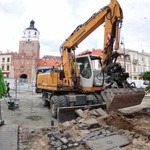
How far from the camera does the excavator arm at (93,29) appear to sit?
1058 centimetres

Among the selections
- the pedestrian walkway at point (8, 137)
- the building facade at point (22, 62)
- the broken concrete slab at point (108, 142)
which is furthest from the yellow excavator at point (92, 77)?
the building facade at point (22, 62)

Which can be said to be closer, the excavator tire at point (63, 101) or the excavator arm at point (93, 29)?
the excavator arm at point (93, 29)

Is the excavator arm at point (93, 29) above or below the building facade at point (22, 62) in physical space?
below

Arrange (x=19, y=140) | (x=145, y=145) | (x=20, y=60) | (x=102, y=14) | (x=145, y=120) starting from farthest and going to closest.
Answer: (x=20, y=60) < (x=102, y=14) < (x=145, y=120) < (x=19, y=140) < (x=145, y=145)

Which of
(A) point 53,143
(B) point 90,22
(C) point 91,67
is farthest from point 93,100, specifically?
(A) point 53,143

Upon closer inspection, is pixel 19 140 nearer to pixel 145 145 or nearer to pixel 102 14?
pixel 145 145

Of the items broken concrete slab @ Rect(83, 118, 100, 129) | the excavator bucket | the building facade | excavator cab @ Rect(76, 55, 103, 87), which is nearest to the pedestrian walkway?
broken concrete slab @ Rect(83, 118, 100, 129)

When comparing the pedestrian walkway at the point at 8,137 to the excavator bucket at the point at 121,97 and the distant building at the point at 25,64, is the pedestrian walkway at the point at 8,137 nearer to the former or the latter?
the excavator bucket at the point at 121,97

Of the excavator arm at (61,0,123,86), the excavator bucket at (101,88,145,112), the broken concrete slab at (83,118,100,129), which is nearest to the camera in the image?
the excavator bucket at (101,88,145,112)

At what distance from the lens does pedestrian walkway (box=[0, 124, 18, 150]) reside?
7142mm

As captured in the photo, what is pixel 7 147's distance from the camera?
708cm

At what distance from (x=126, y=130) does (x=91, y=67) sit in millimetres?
4762

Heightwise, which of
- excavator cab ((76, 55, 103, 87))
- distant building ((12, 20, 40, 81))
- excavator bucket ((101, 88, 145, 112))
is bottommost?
excavator bucket ((101, 88, 145, 112))

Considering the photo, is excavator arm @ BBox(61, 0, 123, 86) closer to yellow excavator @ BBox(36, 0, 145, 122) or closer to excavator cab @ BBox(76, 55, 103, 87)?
yellow excavator @ BBox(36, 0, 145, 122)
